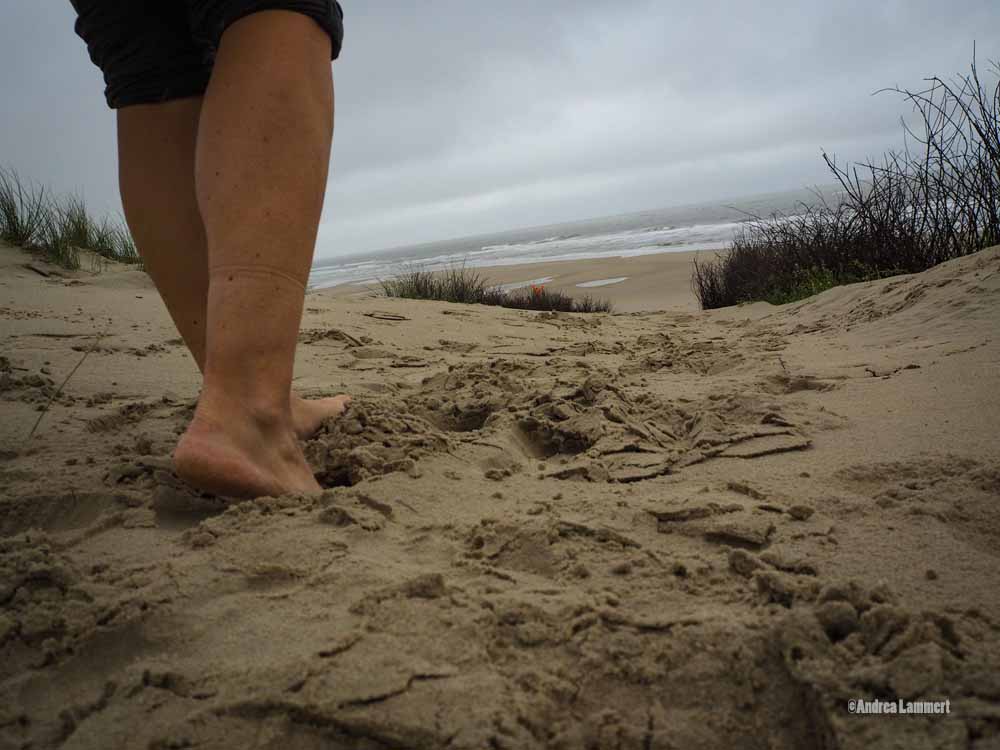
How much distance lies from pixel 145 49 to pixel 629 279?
472 inches

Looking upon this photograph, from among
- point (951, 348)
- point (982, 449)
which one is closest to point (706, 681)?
point (982, 449)

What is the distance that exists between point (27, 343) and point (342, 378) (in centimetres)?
136

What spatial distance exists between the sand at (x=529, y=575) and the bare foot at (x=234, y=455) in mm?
68

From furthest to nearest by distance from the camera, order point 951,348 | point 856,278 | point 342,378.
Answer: point 856,278 → point 342,378 → point 951,348

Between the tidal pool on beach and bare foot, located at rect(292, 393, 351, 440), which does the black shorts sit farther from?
the tidal pool on beach

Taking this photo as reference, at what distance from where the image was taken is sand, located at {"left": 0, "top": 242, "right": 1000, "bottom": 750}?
0.69m

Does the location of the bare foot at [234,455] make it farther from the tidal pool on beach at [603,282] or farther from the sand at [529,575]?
the tidal pool on beach at [603,282]

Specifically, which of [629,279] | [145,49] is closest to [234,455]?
[145,49]

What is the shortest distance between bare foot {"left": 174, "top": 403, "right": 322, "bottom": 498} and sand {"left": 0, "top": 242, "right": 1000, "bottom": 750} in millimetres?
68

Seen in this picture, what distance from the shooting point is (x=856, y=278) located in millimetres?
5547

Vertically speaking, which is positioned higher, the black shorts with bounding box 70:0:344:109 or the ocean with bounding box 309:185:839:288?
the ocean with bounding box 309:185:839:288

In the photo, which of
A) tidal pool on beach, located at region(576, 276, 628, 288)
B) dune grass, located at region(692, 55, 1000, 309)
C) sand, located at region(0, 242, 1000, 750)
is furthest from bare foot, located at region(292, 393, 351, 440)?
tidal pool on beach, located at region(576, 276, 628, 288)

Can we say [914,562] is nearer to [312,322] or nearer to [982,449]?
[982,449]

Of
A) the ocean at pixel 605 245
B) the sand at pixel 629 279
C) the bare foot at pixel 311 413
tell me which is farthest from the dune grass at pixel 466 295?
the bare foot at pixel 311 413
